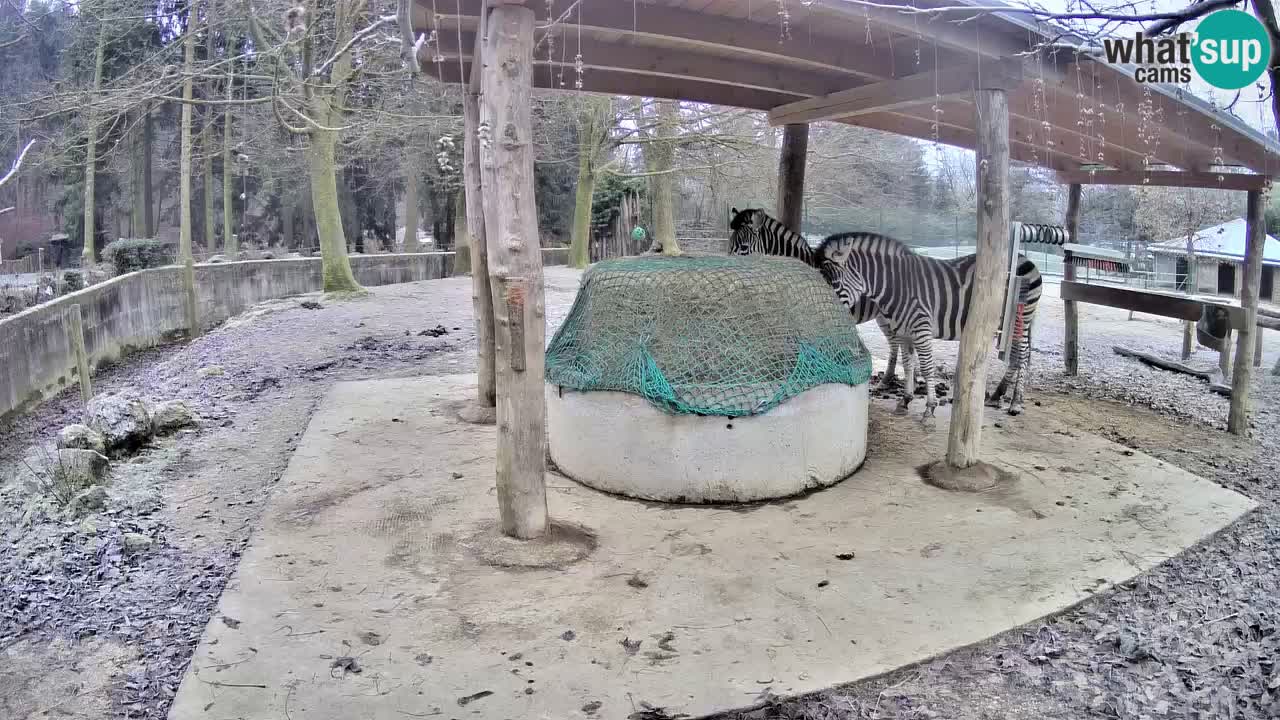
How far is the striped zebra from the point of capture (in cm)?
727

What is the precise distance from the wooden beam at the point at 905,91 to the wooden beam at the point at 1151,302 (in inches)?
135

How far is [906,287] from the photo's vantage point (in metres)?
7.12

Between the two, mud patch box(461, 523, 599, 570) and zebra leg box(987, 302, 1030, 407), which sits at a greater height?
zebra leg box(987, 302, 1030, 407)

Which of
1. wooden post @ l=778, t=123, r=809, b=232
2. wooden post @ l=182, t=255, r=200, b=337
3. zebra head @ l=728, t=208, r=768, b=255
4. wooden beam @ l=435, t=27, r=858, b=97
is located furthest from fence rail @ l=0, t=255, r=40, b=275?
wooden post @ l=778, t=123, r=809, b=232

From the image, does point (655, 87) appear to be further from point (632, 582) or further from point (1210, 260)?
point (1210, 260)

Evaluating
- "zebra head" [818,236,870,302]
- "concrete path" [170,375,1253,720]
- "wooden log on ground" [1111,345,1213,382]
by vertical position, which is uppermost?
"zebra head" [818,236,870,302]

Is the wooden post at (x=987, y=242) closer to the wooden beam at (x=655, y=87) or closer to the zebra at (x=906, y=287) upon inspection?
the zebra at (x=906, y=287)

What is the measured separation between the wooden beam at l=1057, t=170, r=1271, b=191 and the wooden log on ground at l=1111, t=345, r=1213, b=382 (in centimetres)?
284

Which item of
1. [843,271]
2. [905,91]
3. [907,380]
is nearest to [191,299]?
[843,271]

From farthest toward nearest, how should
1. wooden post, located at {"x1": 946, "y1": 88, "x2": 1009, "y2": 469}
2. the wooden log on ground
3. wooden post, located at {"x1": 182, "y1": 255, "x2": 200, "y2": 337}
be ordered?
wooden post, located at {"x1": 182, "y1": 255, "x2": 200, "y2": 337} < the wooden log on ground < wooden post, located at {"x1": 946, "y1": 88, "x2": 1009, "y2": 469}

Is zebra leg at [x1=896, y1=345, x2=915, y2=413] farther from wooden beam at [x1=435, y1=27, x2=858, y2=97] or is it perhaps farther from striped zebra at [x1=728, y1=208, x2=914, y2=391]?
wooden beam at [x1=435, y1=27, x2=858, y2=97]

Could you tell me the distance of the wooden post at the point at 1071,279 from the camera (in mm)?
9336

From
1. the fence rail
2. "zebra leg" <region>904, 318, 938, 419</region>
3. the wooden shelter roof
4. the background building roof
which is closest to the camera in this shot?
the wooden shelter roof

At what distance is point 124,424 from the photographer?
6.66 m
